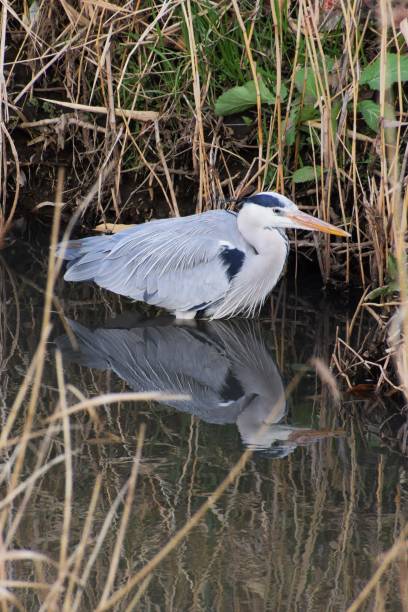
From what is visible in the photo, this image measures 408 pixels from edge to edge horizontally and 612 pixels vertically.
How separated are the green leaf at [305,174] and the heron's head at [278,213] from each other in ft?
0.58

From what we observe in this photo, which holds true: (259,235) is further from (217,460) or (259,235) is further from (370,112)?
(217,460)

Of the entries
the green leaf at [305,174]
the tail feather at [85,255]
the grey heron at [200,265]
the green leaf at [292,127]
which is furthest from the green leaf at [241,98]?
the tail feather at [85,255]

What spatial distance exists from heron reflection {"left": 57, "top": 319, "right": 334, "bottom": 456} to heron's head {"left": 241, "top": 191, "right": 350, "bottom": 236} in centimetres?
45

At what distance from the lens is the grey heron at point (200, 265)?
435 cm

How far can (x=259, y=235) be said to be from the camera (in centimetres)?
434

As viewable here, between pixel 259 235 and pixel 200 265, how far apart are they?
0.94ft

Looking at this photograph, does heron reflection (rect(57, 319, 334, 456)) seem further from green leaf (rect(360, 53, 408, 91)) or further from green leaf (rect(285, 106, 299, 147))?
green leaf (rect(360, 53, 408, 91))

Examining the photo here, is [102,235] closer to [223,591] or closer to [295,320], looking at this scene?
[295,320]

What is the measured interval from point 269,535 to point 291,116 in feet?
7.11

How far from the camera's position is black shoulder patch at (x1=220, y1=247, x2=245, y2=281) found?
Answer: 4375mm

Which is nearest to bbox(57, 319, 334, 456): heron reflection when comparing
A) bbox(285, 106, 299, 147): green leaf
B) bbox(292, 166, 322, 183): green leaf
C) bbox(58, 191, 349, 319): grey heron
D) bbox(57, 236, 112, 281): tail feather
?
bbox(58, 191, 349, 319): grey heron

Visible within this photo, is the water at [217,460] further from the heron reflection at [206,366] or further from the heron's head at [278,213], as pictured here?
the heron's head at [278,213]

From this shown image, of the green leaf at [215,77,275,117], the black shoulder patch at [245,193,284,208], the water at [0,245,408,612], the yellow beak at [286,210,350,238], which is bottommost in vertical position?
the water at [0,245,408,612]

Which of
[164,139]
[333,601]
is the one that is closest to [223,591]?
[333,601]
